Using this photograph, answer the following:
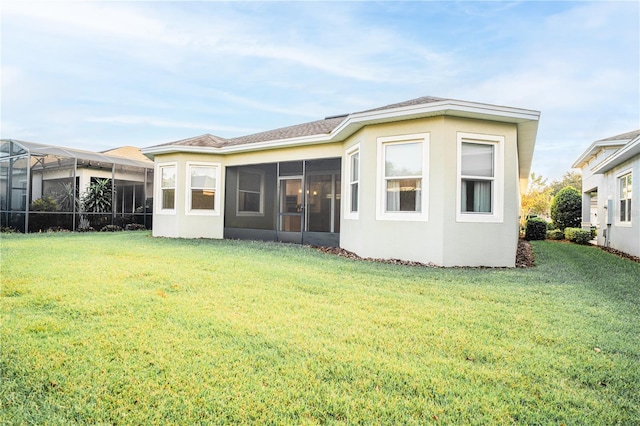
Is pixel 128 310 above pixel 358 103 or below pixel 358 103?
below

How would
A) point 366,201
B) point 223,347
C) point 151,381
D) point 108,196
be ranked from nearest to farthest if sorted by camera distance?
1. point 151,381
2. point 223,347
3. point 366,201
4. point 108,196

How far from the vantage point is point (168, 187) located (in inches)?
483

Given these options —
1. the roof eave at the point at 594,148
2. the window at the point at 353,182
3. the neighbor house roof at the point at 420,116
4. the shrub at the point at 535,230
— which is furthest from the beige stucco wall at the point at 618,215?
the window at the point at 353,182

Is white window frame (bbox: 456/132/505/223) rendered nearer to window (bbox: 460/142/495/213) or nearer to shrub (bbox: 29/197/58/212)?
window (bbox: 460/142/495/213)

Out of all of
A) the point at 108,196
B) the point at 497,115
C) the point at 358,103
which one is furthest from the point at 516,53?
the point at 108,196

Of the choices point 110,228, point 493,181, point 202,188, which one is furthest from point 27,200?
point 493,181

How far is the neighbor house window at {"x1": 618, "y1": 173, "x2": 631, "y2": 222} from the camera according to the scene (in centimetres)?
1052

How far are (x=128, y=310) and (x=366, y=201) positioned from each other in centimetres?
537

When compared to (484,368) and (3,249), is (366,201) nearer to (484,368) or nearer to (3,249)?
(484,368)

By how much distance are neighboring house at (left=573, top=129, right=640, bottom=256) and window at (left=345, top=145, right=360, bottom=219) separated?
6.72 m

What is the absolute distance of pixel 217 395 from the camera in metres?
2.06

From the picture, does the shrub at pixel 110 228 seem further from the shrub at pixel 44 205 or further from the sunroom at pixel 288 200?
the sunroom at pixel 288 200

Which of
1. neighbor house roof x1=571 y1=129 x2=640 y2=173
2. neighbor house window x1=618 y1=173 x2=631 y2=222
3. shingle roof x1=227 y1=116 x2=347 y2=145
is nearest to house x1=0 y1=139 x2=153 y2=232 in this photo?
shingle roof x1=227 y1=116 x2=347 y2=145

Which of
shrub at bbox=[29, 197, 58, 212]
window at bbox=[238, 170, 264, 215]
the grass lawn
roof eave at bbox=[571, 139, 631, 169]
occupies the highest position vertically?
roof eave at bbox=[571, 139, 631, 169]
